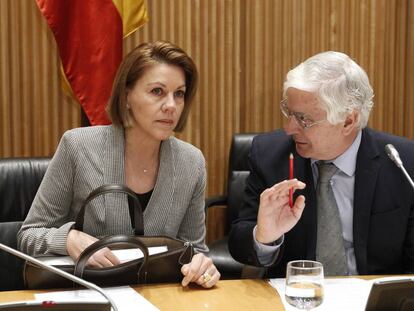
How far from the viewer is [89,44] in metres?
3.97

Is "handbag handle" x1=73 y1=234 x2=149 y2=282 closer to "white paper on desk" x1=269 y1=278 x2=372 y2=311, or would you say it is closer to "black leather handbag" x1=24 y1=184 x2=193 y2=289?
"black leather handbag" x1=24 y1=184 x2=193 y2=289

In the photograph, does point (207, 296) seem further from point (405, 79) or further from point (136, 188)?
point (405, 79)

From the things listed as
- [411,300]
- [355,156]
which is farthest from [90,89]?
[411,300]

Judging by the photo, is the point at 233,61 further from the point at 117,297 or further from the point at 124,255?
the point at 117,297

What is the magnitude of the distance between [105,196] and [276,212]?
0.67m

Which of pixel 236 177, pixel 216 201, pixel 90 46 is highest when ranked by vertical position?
pixel 90 46

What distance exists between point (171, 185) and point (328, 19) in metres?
2.15

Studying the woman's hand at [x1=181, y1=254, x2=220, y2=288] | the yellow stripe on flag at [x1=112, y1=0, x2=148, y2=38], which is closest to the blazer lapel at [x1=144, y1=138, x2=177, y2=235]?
the woman's hand at [x1=181, y1=254, x2=220, y2=288]

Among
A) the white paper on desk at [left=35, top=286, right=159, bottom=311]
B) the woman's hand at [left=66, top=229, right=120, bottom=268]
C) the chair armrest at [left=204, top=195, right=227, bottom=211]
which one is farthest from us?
the chair armrest at [left=204, top=195, right=227, bottom=211]

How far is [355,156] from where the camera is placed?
8.76 ft

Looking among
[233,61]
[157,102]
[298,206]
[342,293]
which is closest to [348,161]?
[298,206]

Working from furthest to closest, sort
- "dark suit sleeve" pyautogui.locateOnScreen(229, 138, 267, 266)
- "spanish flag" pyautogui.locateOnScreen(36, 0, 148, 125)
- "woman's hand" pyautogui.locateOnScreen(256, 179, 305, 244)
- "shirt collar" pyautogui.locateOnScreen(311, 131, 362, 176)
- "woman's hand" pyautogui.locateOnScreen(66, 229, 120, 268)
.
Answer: "spanish flag" pyautogui.locateOnScreen(36, 0, 148, 125), "shirt collar" pyautogui.locateOnScreen(311, 131, 362, 176), "dark suit sleeve" pyautogui.locateOnScreen(229, 138, 267, 266), "woman's hand" pyautogui.locateOnScreen(256, 179, 305, 244), "woman's hand" pyautogui.locateOnScreen(66, 229, 120, 268)

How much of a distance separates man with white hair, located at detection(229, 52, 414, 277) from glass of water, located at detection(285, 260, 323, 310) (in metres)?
0.65

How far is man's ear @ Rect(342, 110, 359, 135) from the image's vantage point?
8.55 feet
